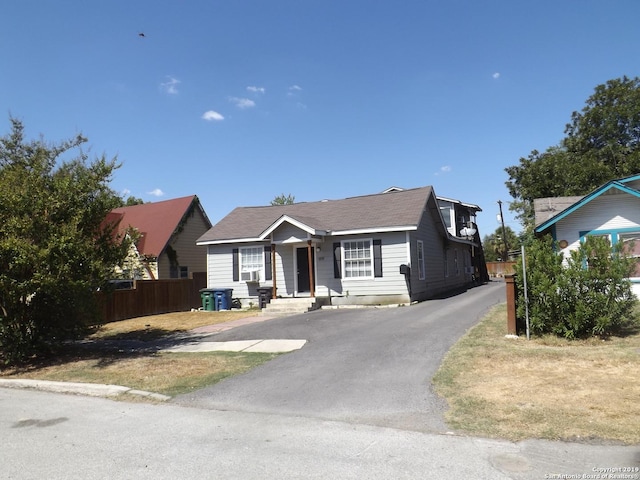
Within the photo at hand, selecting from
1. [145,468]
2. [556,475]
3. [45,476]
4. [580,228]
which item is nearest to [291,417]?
[145,468]

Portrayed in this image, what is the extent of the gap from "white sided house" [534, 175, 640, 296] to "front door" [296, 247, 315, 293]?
9.01 meters

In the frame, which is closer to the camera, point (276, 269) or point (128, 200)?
point (276, 269)

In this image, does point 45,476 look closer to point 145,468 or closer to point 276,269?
point 145,468

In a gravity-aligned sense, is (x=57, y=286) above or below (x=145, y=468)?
above

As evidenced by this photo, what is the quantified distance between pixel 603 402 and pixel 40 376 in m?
9.41

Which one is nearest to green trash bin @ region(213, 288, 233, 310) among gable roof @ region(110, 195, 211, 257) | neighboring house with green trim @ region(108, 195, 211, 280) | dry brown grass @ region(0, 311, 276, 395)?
neighboring house with green trim @ region(108, 195, 211, 280)

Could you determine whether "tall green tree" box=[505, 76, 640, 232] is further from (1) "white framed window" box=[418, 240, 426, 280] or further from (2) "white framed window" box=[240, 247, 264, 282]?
(2) "white framed window" box=[240, 247, 264, 282]

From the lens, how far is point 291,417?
19.8ft

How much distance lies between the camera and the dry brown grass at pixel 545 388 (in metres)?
5.19

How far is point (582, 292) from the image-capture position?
9.90 meters

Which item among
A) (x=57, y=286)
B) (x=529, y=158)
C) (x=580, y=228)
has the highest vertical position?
(x=529, y=158)

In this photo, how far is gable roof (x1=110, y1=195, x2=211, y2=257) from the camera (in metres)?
26.3

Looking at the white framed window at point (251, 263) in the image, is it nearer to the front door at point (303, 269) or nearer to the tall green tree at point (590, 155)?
the front door at point (303, 269)

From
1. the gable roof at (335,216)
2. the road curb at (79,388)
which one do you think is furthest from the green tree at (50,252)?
the gable roof at (335,216)
